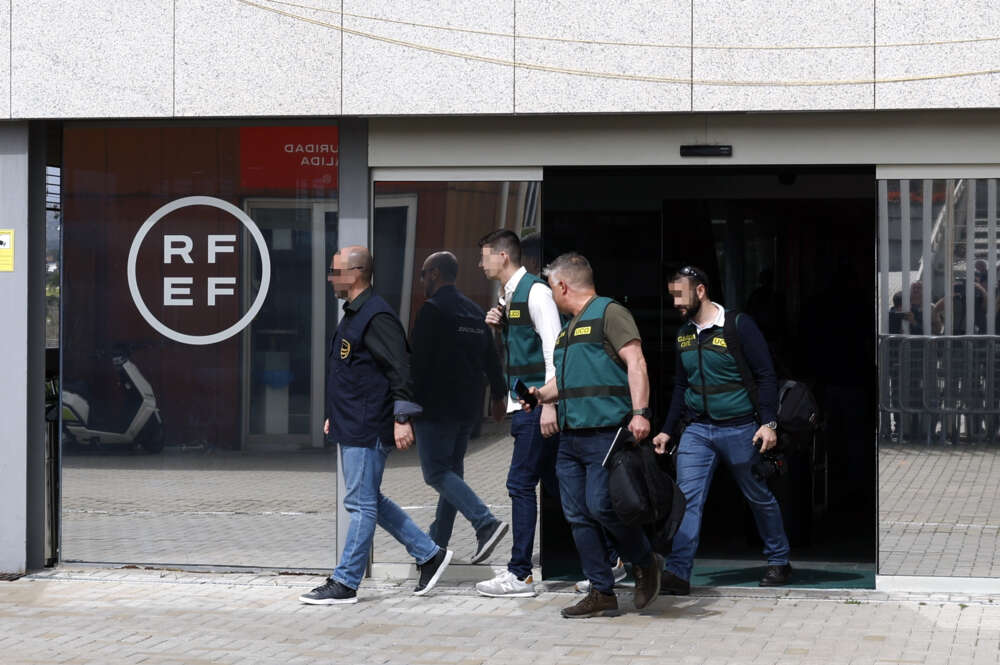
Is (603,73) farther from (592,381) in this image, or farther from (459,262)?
(592,381)

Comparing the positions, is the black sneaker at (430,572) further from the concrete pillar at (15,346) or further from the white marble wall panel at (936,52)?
the white marble wall panel at (936,52)

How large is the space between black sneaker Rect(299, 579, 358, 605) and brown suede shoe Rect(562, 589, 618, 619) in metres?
1.19

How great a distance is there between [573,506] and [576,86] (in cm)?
237

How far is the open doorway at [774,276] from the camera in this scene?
9.84 metres

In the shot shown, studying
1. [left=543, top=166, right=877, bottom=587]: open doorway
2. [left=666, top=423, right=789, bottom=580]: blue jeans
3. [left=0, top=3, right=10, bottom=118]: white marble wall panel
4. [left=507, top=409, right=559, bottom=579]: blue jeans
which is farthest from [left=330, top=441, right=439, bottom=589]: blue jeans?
[left=0, top=3, right=10, bottom=118]: white marble wall panel

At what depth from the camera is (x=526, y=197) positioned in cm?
836

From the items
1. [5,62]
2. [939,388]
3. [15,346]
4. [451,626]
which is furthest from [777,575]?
[5,62]

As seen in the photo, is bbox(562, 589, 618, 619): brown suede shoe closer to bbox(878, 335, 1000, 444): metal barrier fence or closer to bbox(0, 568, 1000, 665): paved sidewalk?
bbox(0, 568, 1000, 665): paved sidewalk

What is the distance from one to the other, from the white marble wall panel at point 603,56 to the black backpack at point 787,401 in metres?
1.29

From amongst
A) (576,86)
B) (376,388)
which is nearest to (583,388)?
(376,388)

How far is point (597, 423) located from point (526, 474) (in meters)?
0.78

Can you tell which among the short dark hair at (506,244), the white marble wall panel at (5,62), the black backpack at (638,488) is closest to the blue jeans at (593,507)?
the black backpack at (638,488)

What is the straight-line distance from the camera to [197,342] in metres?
8.59

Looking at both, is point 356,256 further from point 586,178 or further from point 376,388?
point 586,178
